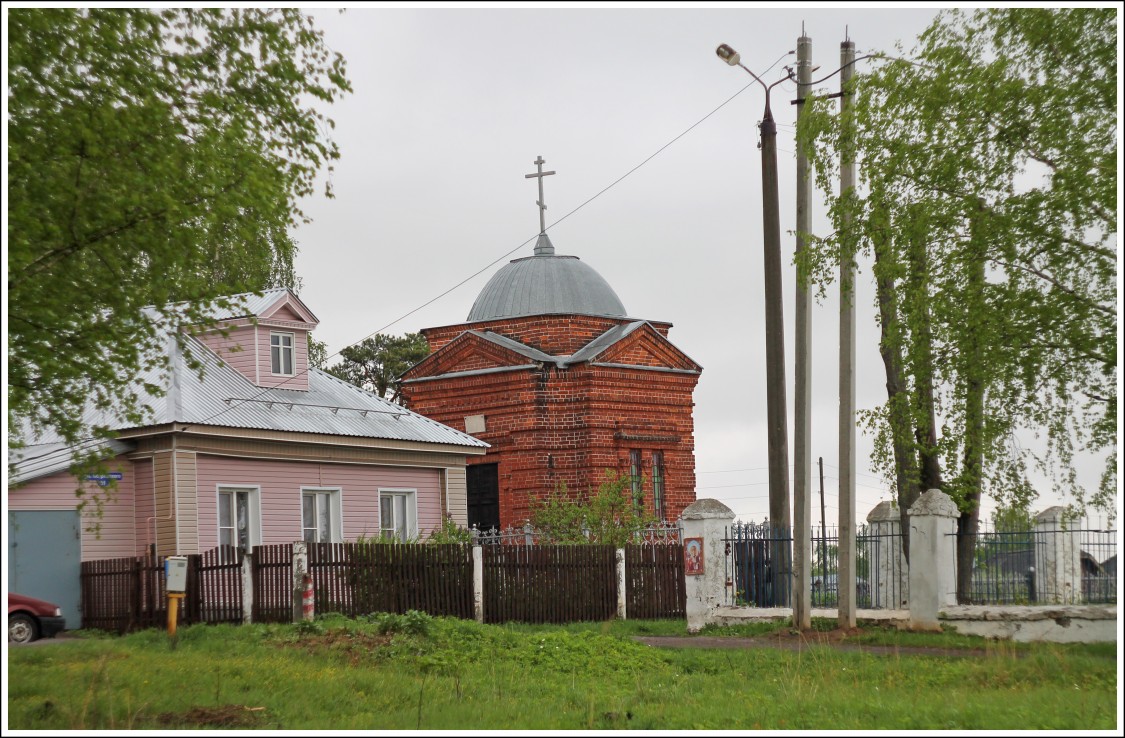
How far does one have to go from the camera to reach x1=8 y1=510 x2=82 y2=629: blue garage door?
22.8 m

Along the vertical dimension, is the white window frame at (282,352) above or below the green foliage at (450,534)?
above

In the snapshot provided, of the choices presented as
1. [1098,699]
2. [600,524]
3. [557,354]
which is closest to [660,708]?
[1098,699]

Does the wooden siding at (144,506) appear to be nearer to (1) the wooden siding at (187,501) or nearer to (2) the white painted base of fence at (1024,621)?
(1) the wooden siding at (187,501)

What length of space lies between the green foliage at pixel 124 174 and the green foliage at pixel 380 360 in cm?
3629

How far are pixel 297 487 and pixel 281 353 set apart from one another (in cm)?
327

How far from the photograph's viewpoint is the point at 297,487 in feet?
87.8

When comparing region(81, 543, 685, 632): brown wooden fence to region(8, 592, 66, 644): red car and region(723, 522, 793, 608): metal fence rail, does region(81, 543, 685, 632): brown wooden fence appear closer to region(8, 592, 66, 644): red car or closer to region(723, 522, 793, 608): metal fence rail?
region(8, 592, 66, 644): red car

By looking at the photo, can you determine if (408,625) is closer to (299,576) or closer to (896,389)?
(299,576)

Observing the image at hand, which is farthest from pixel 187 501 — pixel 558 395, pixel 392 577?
pixel 558 395

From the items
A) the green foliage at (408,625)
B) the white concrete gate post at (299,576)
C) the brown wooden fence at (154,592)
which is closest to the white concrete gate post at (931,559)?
the green foliage at (408,625)

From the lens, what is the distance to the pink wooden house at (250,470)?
23531mm

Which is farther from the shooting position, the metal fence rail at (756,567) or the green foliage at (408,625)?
the metal fence rail at (756,567)

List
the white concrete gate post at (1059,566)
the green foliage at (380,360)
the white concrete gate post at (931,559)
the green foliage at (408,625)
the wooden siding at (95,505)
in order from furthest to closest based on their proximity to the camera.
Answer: the green foliage at (380,360) < the wooden siding at (95,505) < the white concrete gate post at (931,559) < the white concrete gate post at (1059,566) < the green foliage at (408,625)

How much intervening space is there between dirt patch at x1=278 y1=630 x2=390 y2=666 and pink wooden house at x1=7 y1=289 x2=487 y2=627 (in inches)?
209
